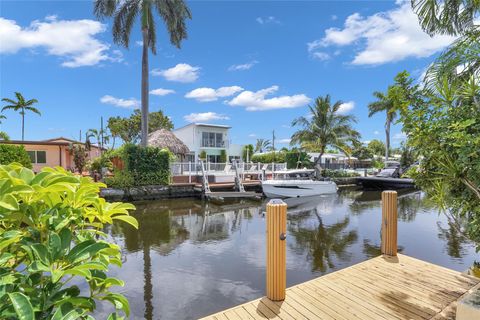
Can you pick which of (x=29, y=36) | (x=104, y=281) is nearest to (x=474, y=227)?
(x=104, y=281)

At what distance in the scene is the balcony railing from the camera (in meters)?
30.7

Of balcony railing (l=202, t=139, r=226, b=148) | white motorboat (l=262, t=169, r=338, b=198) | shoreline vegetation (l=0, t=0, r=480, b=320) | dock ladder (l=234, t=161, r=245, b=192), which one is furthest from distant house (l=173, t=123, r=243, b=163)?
shoreline vegetation (l=0, t=0, r=480, b=320)

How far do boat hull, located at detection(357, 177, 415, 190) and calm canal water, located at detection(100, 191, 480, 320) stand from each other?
9744mm

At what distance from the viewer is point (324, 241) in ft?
25.7

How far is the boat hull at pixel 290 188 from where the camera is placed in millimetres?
16234

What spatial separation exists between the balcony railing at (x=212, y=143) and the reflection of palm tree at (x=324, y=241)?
21.9m

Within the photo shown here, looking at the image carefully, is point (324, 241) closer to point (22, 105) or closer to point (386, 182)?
point (386, 182)

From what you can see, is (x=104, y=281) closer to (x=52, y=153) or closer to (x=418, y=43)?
(x=418, y=43)

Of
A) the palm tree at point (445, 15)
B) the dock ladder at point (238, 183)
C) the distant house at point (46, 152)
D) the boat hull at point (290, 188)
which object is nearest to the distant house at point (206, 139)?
the distant house at point (46, 152)

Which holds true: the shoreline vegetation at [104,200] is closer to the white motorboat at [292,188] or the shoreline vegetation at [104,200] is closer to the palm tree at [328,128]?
the white motorboat at [292,188]

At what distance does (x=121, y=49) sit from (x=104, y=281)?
65.2 feet

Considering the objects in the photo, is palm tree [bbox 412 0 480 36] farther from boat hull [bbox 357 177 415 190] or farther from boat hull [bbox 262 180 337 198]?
boat hull [bbox 357 177 415 190]

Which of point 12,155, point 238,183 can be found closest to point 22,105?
point 12,155

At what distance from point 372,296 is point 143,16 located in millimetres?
19249
